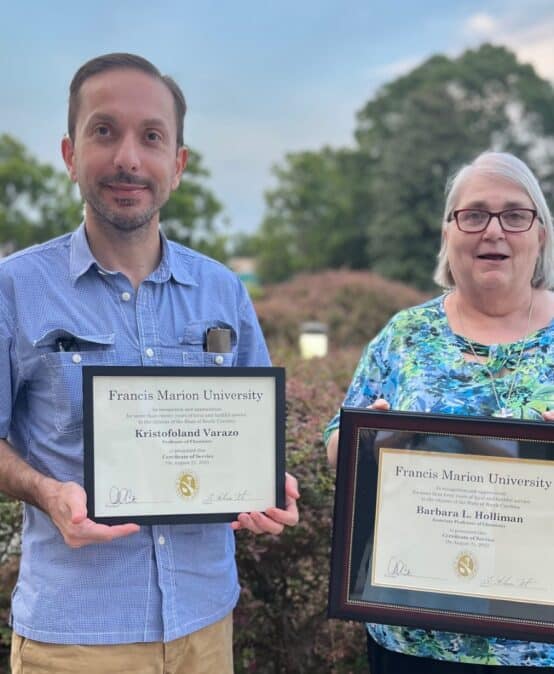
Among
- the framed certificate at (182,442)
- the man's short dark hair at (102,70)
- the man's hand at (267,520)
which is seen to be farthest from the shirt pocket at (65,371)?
the man's short dark hair at (102,70)

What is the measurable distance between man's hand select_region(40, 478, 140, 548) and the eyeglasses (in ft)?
4.49

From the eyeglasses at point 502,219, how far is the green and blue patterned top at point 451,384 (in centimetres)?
30

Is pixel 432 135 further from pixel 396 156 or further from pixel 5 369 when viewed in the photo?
pixel 5 369

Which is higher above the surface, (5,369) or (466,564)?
(5,369)

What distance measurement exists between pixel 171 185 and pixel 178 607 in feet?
4.06

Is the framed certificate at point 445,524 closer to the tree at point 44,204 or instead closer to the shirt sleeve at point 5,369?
the shirt sleeve at point 5,369

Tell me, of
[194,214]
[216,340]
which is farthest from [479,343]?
[194,214]

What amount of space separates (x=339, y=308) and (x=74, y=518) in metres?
12.6

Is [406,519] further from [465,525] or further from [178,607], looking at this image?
[178,607]

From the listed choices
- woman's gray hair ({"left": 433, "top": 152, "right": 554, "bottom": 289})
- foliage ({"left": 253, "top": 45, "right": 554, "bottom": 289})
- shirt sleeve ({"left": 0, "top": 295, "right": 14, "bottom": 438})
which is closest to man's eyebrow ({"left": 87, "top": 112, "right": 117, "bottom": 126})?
shirt sleeve ({"left": 0, "top": 295, "right": 14, "bottom": 438})

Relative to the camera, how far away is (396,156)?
39.2 m

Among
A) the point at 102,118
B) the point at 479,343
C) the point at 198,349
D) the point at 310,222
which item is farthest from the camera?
the point at 310,222
